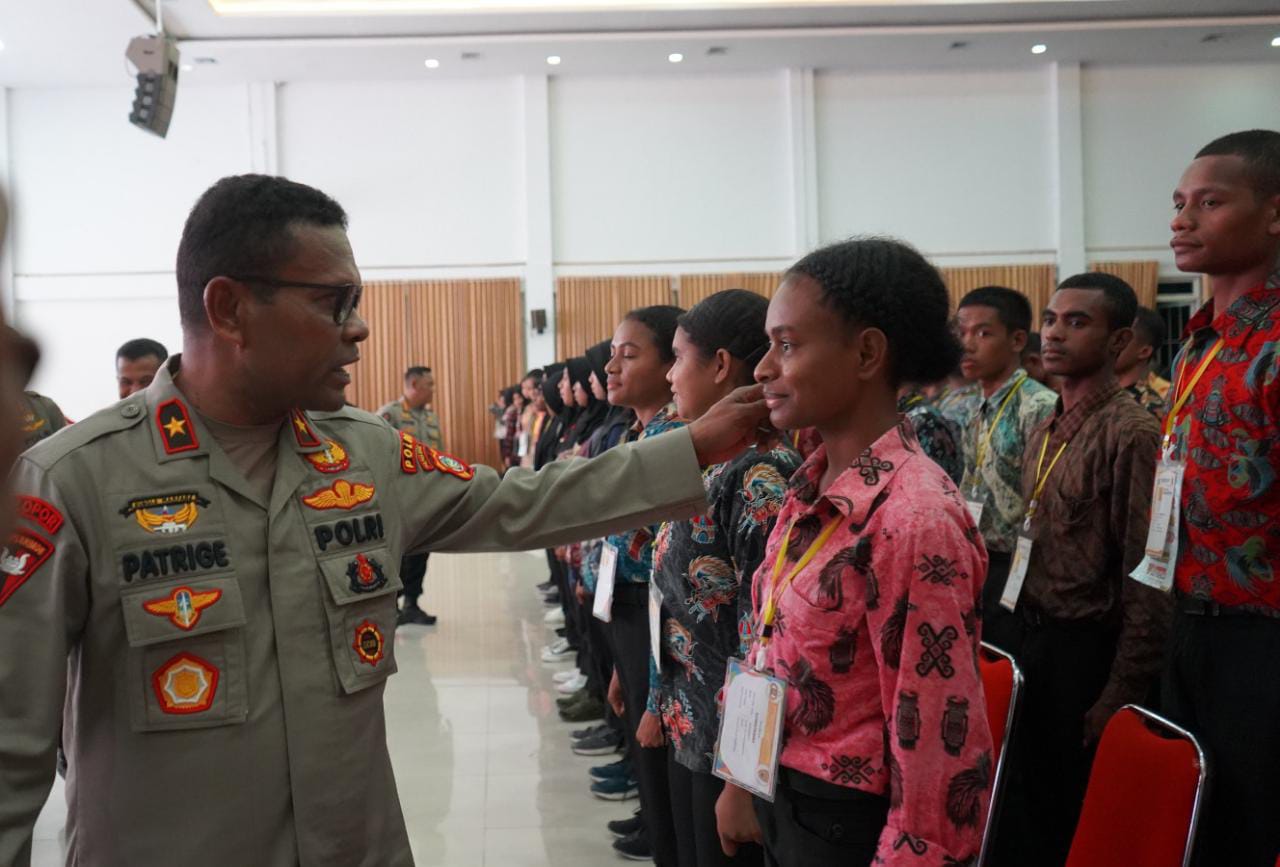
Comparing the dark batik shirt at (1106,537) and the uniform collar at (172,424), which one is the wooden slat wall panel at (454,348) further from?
the uniform collar at (172,424)

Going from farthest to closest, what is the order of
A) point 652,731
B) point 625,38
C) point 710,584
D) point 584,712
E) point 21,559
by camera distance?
point 625,38
point 584,712
point 652,731
point 710,584
point 21,559

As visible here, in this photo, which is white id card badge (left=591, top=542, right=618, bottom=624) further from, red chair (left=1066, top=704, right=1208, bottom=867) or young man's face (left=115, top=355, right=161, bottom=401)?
young man's face (left=115, top=355, right=161, bottom=401)

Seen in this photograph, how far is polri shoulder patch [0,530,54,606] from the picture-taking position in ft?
4.19

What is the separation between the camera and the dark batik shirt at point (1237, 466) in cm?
213

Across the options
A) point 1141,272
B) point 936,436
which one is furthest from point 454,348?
point 936,436

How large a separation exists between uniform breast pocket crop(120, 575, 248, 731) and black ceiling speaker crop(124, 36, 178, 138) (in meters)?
6.84

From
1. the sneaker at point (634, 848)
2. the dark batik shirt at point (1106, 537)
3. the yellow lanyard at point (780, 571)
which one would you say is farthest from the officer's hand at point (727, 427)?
the sneaker at point (634, 848)

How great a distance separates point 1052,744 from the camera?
2.93m

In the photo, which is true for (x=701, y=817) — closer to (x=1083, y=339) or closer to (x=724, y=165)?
(x=1083, y=339)

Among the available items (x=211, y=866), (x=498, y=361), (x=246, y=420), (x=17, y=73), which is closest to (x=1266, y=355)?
(x=246, y=420)

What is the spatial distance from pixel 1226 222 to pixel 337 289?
1.84m

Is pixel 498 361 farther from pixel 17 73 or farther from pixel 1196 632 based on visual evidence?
pixel 1196 632

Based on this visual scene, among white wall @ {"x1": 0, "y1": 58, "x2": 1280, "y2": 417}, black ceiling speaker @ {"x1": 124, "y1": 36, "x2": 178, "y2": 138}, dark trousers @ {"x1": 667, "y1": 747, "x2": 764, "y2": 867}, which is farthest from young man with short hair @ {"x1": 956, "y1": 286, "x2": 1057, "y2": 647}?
white wall @ {"x1": 0, "y1": 58, "x2": 1280, "y2": 417}

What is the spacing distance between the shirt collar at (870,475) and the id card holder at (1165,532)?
3.15ft
